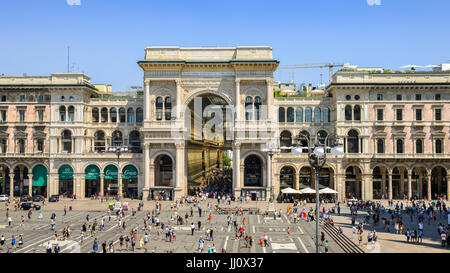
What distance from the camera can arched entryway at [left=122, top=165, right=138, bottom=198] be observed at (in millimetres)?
70250

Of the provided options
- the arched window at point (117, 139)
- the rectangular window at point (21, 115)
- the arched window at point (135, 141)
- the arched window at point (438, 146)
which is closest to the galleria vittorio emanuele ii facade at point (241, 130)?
the arched window at point (438, 146)

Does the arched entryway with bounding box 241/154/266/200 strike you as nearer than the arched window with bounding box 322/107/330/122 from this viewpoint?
Yes

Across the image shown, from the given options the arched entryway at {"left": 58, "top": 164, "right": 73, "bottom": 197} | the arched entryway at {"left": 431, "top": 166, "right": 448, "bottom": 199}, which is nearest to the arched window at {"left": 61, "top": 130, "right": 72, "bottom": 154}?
the arched entryway at {"left": 58, "top": 164, "right": 73, "bottom": 197}

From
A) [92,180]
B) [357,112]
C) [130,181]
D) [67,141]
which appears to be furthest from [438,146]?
[67,141]

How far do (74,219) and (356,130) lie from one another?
4414 cm

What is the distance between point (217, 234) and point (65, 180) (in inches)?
1539

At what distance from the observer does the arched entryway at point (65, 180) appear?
231ft

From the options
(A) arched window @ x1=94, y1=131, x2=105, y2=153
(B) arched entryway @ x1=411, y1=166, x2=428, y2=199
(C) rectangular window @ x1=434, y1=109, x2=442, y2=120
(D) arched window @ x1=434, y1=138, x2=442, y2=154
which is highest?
(C) rectangular window @ x1=434, y1=109, x2=442, y2=120

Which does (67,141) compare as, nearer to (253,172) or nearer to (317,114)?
(253,172)

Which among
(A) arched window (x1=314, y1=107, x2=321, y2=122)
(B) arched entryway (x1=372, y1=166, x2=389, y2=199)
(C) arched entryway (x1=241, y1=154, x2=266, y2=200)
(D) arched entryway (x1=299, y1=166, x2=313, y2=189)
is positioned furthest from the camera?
(A) arched window (x1=314, y1=107, x2=321, y2=122)

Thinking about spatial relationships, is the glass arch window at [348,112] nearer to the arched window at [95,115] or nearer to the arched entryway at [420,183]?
the arched entryway at [420,183]

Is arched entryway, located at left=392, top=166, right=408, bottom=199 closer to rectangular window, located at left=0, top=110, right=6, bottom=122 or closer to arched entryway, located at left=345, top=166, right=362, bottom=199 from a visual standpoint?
arched entryway, located at left=345, top=166, right=362, bottom=199

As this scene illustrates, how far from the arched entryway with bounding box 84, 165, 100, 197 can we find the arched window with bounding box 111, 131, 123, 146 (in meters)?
5.45

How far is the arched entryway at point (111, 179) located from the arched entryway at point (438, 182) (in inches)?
2010
